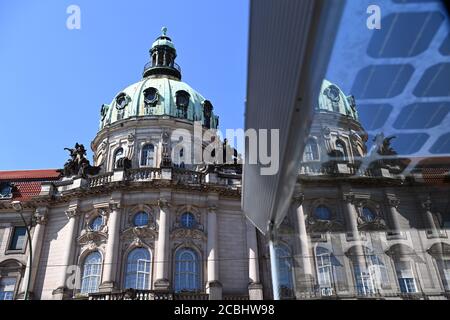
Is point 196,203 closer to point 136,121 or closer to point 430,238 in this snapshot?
point 136,121

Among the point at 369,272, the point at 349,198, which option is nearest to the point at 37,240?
the point at 369,272

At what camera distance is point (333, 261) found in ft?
42.4

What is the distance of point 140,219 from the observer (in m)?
27.2

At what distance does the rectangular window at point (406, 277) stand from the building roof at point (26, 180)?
27.3 metres

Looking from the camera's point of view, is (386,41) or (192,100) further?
(192,100)

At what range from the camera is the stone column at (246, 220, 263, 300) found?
25.0 m

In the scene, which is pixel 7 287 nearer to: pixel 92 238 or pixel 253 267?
pixel 92 238

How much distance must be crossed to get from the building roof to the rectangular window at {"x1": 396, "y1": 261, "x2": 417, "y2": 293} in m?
27.3

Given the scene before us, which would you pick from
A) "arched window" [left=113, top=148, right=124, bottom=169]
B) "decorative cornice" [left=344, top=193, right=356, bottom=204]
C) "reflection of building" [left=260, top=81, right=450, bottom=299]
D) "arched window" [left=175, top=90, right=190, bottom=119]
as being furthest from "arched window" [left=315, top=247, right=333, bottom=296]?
"arched window" [left=175, top=90, right=190, bottom=119]

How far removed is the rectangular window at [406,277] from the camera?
1014cm

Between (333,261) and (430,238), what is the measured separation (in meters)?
4.26

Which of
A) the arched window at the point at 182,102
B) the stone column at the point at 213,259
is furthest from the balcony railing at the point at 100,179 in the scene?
the arched window at the point at 182,102

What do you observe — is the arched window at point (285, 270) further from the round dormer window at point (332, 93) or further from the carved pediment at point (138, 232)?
the carved pediment at point (138, 232)

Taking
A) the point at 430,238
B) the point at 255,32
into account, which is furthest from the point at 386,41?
the point at 430,238
